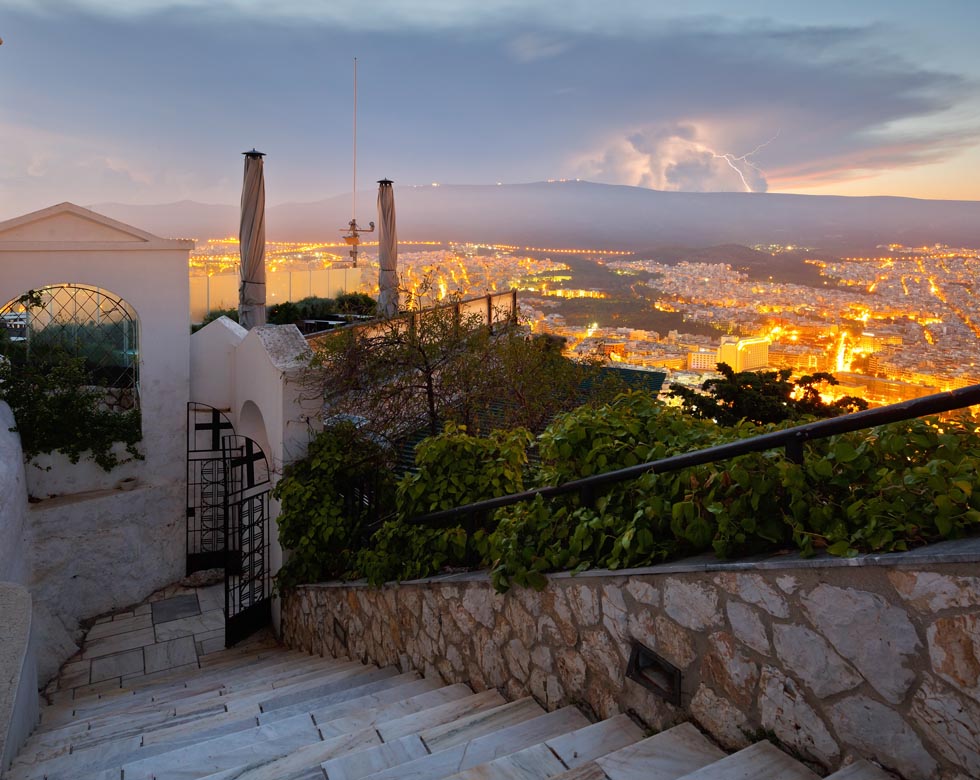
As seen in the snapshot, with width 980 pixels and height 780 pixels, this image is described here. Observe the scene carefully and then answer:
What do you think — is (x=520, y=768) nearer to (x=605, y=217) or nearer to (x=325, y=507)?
(x=325, y=507)

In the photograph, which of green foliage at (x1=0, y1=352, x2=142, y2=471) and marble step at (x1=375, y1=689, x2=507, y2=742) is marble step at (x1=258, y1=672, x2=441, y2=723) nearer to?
marble step at (x1=375, y1=689, x2=507, y2=742)

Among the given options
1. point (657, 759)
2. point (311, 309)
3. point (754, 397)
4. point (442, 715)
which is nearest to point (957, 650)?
point (657, 759)

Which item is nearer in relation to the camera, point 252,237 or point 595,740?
point 595,740

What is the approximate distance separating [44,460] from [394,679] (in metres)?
6.51

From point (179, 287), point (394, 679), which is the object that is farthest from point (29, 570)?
point (394, 679)

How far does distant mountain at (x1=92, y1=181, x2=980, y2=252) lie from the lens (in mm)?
11962

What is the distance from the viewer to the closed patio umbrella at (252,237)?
1042 cm

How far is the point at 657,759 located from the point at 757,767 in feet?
1.14

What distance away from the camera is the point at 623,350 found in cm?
1217

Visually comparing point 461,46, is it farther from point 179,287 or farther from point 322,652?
point 322,652

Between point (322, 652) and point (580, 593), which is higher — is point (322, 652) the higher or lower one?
the lower one

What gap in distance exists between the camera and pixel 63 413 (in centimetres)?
888

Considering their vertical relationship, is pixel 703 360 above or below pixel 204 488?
above

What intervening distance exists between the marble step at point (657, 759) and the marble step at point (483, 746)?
447 mm
